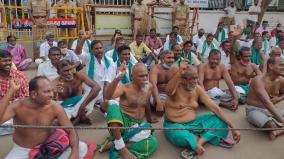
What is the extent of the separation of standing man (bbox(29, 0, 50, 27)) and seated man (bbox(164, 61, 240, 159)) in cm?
616

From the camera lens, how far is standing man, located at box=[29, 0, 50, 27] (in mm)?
9383

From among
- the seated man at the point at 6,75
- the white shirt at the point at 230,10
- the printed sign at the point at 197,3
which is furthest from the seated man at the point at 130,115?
the white shirt at the point at 230,10

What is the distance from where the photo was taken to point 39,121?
11.2ft

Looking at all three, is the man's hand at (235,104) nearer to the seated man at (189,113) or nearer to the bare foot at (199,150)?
the seated man at (189,113)

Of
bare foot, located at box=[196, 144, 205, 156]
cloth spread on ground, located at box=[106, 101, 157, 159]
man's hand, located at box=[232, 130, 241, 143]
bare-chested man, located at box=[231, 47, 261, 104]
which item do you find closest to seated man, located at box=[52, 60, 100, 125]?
cloth spread on ground, located at box=[106, 101, 157, 159]

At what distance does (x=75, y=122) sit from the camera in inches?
182

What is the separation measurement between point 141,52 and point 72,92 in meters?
3.69

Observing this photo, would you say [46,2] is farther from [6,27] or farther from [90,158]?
[90,158]

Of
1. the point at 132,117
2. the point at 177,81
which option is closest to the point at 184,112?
the point at 177,81

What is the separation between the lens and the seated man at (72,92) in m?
4.59

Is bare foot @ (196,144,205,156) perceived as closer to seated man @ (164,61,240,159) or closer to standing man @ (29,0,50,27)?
seated man @ (164,61,240,159)

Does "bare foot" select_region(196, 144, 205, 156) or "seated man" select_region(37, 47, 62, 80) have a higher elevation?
"seated man" select_region(37, 47, 62, 80)

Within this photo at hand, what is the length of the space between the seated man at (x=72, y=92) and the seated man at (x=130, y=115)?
742 mm

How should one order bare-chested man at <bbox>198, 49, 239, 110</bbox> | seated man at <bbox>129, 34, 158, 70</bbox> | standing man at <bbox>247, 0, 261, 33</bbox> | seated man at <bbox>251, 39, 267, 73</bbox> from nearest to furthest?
bare-chested man at <bbox>198, 49, 239, 110</bbox> < seated man at <bbox>251, 39, 267, 73</bbox> < seated man at <bbox>129, 34, 158, 70</bbox> < standing man at <bbox>247, 0, 261, 33</bbox>
